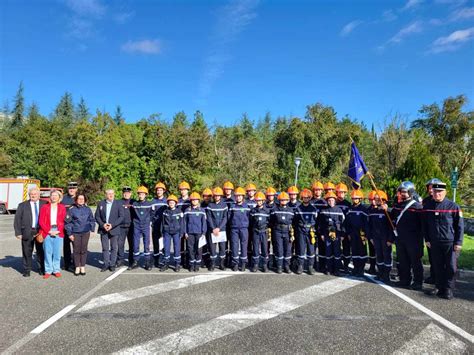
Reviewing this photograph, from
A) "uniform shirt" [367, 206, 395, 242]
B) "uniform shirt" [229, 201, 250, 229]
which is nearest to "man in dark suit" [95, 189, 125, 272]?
"uniform shirt" [229, 201, 250, 229]

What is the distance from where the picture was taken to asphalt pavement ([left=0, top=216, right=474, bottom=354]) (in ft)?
13.0

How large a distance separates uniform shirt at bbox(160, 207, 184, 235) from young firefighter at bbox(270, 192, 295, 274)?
2.24m

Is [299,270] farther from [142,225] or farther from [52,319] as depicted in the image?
[52,319]

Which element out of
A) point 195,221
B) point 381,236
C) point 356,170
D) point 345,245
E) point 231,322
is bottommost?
point 231,322

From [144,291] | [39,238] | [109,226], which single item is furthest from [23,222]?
[144,291]

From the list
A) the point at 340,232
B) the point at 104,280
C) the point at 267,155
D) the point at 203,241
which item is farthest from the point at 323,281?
the point at 267,155

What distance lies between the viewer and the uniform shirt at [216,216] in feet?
26.1

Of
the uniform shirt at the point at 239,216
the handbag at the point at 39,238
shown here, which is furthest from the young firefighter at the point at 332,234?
the handbag at the point at 39,238

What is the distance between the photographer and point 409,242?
259 inches

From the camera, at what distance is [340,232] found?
752 centimetres

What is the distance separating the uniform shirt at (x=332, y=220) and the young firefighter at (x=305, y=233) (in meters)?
0.21

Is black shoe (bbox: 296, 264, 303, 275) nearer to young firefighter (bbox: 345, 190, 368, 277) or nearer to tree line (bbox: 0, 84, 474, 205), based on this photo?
young firefighter (bbox: 345, 190, 368, 277)

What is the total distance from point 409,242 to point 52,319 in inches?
257

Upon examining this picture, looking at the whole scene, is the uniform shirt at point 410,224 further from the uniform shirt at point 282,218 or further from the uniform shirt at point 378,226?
the uniform shirt at point 282,218
